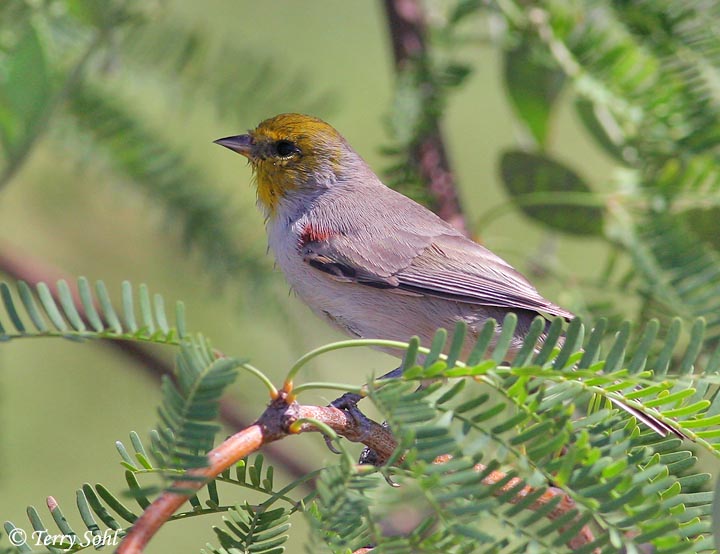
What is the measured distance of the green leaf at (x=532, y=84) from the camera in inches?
90.7

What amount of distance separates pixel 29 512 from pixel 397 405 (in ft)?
1.43

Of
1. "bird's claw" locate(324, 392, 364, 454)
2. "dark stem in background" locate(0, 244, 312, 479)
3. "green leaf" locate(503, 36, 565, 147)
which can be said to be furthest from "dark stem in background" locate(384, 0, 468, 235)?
"bird's claw" locate(324, 392, 364, 454)

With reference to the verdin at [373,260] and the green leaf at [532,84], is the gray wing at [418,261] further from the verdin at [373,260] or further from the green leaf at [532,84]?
the green leaf at [532,84]

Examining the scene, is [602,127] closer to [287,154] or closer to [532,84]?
[532,84]

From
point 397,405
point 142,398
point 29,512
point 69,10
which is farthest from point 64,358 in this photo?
point 397,405

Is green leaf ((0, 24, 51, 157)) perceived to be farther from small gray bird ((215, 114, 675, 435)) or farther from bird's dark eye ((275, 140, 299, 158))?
bird's dark eye ((275, 140, 299, 158))

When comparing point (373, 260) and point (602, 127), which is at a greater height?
point (602, 127)

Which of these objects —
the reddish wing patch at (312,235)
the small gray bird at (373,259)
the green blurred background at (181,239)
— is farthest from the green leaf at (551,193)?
the reddish wing patch at (312,235)

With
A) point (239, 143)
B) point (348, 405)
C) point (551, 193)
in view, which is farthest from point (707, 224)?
point (239, 143)

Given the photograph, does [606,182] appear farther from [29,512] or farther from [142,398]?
[142,398]

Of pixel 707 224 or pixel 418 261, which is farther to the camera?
pixel 418 261

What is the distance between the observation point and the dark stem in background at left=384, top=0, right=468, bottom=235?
2.36 m

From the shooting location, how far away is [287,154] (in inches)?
96.6

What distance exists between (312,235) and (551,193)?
Answer: 23.2 inches
